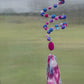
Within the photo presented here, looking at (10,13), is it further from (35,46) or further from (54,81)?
(54,81)

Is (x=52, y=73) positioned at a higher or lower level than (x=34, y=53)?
higher

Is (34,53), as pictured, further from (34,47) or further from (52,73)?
(52,73)

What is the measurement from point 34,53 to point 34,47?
460mm

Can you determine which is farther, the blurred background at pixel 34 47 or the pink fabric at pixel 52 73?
the blurred background at pixel 34 47

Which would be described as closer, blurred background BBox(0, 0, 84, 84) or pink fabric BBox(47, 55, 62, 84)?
pink fabric BBox(47, 55, 62, 84)

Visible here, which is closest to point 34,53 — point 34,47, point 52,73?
point 34,47

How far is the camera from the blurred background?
2.98m

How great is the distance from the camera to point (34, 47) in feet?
14.9

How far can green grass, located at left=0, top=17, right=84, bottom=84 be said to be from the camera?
9.59ft

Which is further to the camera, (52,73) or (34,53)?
(34,53)

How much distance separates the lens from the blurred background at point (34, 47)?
298 centimetres

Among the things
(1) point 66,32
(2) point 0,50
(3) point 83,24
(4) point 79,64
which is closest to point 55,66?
(4) point 79,64

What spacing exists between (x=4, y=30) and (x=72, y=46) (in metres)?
2.49

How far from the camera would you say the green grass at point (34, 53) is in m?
2.92
